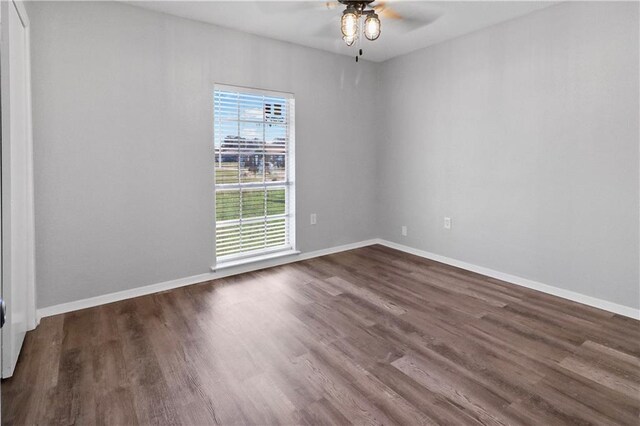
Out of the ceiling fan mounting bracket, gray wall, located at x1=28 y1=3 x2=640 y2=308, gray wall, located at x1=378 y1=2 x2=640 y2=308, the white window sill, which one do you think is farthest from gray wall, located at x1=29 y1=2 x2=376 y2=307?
gray wall, located at x1=378 y1=2 x2=640 y2=308

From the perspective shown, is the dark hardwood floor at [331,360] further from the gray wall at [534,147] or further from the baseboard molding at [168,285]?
the gray wall at [534,147]

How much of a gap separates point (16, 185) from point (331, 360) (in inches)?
86.8

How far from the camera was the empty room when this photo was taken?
6.47 ft

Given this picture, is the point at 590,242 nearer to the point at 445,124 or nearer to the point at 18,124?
the point at 445,124

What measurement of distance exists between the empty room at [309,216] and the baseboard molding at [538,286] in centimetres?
2

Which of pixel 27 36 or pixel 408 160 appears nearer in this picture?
pixel 27 36

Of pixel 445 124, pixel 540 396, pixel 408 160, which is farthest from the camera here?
pixel 408 160

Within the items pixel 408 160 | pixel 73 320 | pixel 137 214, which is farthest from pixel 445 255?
pixel 73 320

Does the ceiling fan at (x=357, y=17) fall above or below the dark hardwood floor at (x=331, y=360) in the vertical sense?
above

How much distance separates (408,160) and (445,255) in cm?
127

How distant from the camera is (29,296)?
2.60m

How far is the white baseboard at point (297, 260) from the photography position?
2912mm

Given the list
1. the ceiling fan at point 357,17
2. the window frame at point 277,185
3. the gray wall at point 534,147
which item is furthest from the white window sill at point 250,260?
the ceiling fan at point 357,17

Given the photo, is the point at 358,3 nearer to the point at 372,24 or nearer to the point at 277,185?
the point at 372,24
